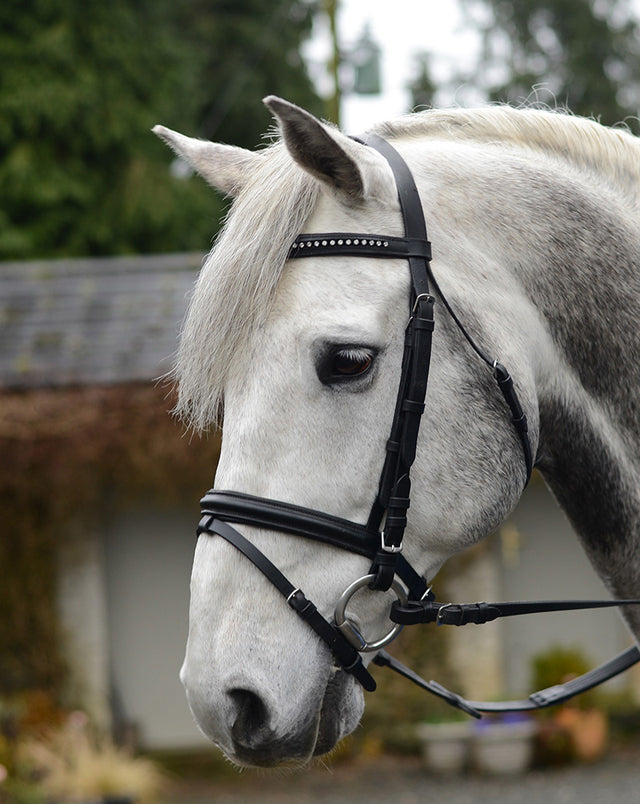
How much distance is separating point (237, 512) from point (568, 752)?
27.9ft

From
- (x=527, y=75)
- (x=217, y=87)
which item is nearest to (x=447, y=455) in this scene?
(x=217, y=87)

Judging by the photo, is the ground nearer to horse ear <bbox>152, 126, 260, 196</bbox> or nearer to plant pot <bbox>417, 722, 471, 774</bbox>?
plant pot <bbox>417, 722, 471, 774</bbox>

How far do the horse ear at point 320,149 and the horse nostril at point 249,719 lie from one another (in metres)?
1.01

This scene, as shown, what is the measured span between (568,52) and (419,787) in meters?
24.3

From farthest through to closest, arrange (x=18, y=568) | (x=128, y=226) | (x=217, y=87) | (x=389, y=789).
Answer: (x=217, y=87)
(x=128, y=226)
(x=18, y=568)
(x=389, y=789)

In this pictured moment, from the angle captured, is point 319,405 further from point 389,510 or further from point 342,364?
point 389,510

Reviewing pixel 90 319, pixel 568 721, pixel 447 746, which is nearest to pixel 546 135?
pixel 447 746

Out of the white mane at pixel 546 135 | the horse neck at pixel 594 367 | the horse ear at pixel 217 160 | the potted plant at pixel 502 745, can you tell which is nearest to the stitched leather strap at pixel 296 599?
the horse neck at pixel 594 367

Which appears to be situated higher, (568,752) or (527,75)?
(527,75)

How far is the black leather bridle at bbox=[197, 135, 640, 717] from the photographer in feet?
5.78

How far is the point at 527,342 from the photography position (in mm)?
1995

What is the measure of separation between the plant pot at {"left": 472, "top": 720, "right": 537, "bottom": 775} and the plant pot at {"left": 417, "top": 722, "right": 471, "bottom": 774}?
0.47 ft

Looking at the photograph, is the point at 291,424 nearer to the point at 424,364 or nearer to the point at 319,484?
the point at 319,484

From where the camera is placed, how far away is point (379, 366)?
1852mm
